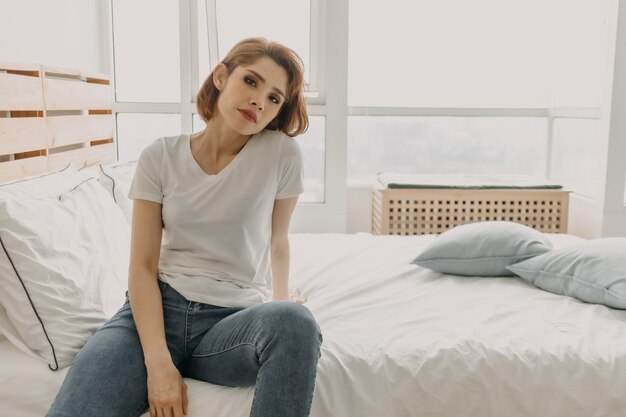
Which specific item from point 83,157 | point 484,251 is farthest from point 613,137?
point 83,157

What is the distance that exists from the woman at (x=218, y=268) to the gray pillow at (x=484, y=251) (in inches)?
26.2

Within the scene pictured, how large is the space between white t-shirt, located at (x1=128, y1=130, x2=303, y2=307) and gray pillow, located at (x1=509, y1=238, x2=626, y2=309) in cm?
94

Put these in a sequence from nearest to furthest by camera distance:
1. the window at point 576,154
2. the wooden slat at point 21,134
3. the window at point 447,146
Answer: the wooden slat at point 21,134 → the window at point 576,154 → the window at point 447,146

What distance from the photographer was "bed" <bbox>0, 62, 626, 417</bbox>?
1.32 meters

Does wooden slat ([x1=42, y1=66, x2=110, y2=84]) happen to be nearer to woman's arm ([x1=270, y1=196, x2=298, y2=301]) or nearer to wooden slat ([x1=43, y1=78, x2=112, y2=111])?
wooden slat ([x1=43, y1=78, x2=112, y2=111])

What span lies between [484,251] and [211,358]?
1.09 m

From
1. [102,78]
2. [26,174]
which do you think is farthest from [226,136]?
[102,78]

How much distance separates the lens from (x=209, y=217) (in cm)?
144

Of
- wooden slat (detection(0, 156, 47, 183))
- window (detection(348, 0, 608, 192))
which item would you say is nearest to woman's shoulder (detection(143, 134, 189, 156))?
wooden slat (detection(0, 156, 47, 183))

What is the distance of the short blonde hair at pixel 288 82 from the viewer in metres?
1.52

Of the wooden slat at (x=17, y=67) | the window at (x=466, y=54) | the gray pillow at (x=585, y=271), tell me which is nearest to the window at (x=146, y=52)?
the window at (x=466, y=54)

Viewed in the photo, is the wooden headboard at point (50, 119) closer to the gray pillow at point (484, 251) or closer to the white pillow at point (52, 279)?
the white pillow at point (52, 279)

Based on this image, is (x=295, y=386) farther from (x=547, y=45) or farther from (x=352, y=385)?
(x=547, y=45)

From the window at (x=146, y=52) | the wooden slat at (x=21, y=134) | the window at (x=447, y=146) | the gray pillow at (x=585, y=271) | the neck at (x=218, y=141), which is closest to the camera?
the neck at (x=218, y=141)
